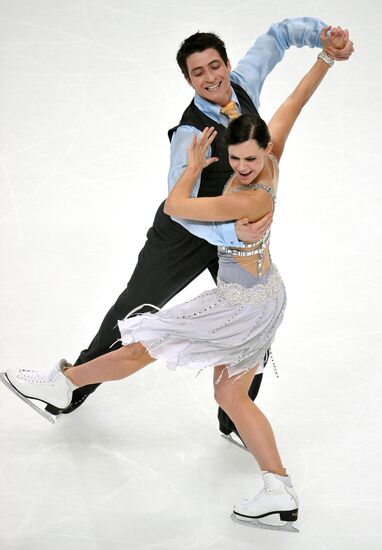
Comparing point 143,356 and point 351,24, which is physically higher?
point 351,24

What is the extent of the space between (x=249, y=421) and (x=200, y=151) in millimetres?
964

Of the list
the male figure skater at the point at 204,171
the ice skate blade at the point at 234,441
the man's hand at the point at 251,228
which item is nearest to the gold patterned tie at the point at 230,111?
the male figure skater at the point at 204,171

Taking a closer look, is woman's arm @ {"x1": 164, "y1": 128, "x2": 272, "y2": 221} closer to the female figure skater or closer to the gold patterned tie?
the female figure skater

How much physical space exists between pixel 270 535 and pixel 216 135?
1417 mm

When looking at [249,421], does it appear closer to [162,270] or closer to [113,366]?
[113,366]

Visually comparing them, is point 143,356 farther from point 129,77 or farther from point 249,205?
point 129,77

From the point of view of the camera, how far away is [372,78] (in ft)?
22.5

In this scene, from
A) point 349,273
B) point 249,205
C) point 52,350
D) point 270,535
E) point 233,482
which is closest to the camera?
point 249,205

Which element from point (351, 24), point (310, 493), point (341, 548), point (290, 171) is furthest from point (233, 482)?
point (351, 24)

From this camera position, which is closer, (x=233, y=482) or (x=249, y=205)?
(x=249, y=205)

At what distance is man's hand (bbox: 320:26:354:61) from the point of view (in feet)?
11.7

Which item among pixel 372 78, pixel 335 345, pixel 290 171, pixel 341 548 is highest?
pixel 372 78

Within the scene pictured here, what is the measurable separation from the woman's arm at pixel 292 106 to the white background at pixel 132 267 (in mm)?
1251

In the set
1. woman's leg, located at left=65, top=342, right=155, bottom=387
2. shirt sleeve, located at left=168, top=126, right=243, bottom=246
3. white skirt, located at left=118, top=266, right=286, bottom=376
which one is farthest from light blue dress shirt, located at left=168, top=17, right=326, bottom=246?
woman's leg, located at left=65, top=342, right=155, bottom=387
